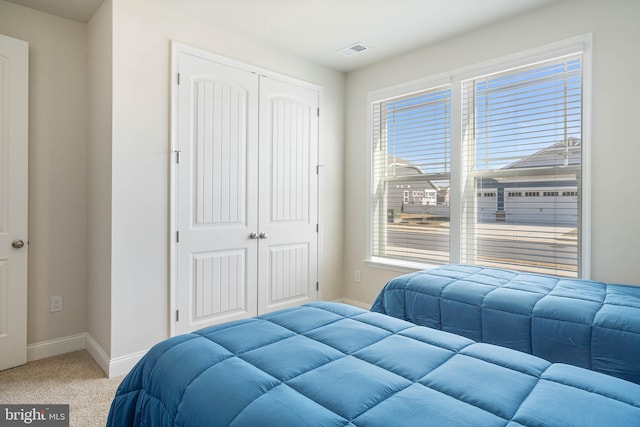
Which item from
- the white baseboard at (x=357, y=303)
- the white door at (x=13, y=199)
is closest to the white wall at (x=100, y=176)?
the white door at (x=13, y=199)

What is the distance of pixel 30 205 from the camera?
2812 millimetres

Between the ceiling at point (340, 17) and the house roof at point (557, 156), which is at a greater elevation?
the ceiling at point (340, 17)

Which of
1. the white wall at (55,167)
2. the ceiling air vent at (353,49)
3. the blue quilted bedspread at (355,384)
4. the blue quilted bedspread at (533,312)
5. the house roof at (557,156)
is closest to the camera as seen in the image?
the blue quilted bedspread at (355,384)

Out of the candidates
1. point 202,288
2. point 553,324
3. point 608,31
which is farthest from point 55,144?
point 608,31

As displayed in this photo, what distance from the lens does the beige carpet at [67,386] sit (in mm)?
2150

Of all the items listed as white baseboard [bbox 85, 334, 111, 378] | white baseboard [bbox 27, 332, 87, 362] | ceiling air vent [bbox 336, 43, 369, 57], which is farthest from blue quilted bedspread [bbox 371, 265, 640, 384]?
white baseboard [bbox 27, 332, 87, 362]

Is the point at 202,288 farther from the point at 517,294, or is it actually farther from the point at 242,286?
the point at 517,294

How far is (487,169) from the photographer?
10.4 ft

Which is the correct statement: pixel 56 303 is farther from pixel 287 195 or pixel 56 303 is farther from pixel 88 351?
pixel 287 195

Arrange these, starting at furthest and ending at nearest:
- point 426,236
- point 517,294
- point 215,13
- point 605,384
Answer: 1. point 426,236
2. point 215,13
3. point 517,294
4. point 605,384

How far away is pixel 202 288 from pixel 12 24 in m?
2.40

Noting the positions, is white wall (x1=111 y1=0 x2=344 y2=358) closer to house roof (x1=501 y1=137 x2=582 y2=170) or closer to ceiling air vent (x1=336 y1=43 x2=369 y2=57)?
ceiling air vent (x1=336 y1=43 x2=369 y2=57)

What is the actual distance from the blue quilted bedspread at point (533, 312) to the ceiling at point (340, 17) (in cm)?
198

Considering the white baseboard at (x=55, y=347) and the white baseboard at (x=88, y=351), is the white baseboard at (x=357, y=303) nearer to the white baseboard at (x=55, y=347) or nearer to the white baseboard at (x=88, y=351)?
the white baseboard at (x=88, y=351)
